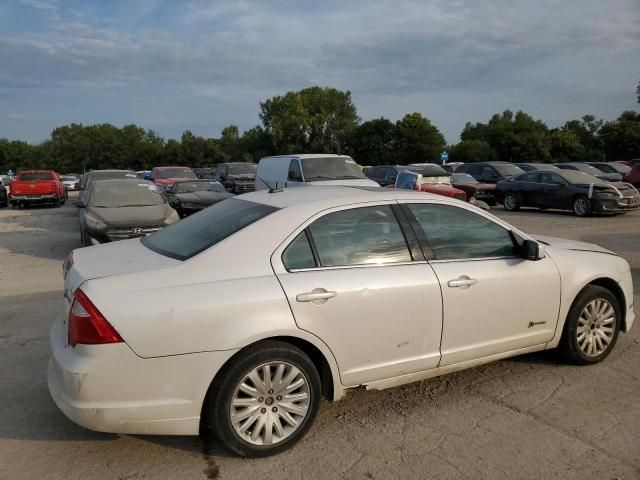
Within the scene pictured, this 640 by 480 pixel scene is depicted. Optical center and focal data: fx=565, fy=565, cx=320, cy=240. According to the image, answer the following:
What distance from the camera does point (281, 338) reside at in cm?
337

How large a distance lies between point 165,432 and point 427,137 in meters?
66.6

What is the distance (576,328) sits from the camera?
14.8ft

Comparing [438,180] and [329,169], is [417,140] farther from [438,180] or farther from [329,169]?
[329,169]

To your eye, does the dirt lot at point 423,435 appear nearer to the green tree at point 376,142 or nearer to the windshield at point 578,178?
the windshield at point 578,178

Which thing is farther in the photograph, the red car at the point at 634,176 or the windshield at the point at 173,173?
the red car at the point at 634,176

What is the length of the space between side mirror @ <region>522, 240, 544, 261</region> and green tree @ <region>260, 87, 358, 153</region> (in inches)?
3081

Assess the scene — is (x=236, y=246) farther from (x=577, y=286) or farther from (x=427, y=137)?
(x=427, y=137)

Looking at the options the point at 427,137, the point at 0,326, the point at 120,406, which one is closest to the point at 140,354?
the point at 120,406

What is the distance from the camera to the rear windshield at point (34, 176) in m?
24.6

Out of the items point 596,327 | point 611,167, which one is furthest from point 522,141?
point 596,327

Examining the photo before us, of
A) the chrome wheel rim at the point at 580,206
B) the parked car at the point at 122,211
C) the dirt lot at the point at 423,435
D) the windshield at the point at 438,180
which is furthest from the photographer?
the windshield at the point at 438,180

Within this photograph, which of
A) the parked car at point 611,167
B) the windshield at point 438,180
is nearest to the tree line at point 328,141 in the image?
the parked car at point 611,167

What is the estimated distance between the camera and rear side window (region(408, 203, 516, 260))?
402 cm

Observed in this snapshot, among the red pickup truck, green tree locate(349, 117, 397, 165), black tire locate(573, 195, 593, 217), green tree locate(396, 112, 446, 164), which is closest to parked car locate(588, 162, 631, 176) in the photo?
black tire locate(573, 195, 593, 217)
